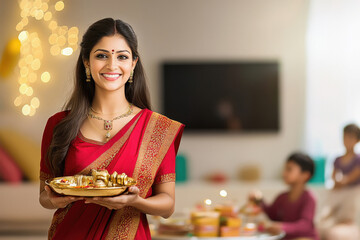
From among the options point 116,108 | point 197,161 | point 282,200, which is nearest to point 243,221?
point 282,200

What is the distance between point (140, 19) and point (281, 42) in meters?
1.60

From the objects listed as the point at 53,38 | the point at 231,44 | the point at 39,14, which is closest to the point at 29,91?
the point at 53,38

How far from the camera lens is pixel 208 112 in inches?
250

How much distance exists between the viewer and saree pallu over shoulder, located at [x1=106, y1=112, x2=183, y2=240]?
5.18ft

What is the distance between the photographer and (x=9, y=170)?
5566mm

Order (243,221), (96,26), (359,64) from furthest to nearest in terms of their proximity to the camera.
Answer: (359,64) → (243,221) → (96,26)

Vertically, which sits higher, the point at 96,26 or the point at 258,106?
the point at 96,26

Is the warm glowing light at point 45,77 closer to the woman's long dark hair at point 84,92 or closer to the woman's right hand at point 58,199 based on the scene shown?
the woman's long dark hair at point 84,92

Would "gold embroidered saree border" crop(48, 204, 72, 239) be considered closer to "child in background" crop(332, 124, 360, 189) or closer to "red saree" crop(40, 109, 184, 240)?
"red saree" crop(40, 109, 184, 240)

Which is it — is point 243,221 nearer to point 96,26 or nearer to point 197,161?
point 96,26

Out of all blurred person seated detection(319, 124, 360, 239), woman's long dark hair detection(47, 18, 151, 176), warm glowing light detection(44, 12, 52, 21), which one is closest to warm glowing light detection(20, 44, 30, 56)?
warm glowing light detection(44, 12, 52, 21)

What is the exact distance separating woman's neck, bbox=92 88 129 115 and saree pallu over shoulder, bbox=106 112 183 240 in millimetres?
102

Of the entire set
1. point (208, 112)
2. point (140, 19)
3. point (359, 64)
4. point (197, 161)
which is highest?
point (140, 19)

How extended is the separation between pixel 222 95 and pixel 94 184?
496 cm
